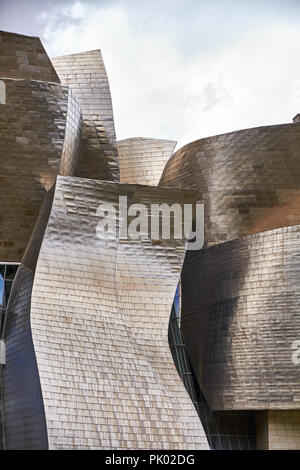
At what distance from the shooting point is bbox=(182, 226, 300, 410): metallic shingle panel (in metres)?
20.9

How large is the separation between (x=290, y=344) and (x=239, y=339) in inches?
56.7

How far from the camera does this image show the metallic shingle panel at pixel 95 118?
2408 cm

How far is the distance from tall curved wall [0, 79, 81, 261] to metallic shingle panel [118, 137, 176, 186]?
5.97 metres

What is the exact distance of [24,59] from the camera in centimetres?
2350

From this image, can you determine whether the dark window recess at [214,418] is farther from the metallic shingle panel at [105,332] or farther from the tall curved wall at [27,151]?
the tall curved wall at [27,151]

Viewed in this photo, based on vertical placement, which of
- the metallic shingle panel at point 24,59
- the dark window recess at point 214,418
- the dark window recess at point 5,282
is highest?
the metallic shingle panel at point 24,59

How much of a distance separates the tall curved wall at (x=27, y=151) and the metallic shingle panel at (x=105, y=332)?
1.80 metres

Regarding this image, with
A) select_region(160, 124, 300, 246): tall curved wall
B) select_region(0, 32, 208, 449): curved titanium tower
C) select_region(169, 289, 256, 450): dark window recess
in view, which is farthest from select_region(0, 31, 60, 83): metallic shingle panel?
select_region(169, 289, 256, 450): dark window recess

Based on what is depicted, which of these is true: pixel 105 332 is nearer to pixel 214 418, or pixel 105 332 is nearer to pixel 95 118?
pixel 214 418

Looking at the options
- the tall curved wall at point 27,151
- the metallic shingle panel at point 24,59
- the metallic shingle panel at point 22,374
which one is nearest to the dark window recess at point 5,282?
the metallic shingle panel at point 22,374

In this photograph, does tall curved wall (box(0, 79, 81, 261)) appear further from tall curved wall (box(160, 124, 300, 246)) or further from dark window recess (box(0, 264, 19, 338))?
tall curved wall (box(160, 124, 300, 246))
